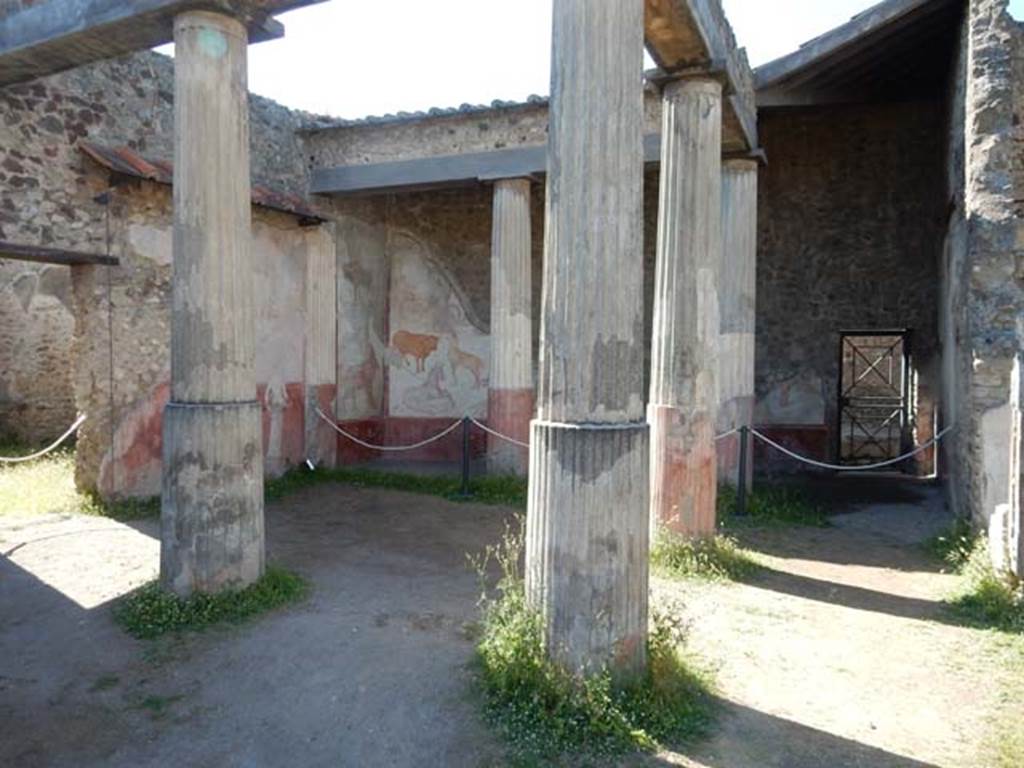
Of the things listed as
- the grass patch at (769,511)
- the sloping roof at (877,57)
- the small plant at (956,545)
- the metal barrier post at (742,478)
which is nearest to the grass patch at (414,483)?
the grass patch at (769,511)

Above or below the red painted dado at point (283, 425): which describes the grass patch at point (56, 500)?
below

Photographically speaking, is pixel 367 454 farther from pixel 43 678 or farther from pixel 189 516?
pixel 43 678

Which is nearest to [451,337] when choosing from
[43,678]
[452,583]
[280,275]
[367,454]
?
[367,454]

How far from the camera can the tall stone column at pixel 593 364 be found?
11.7ft

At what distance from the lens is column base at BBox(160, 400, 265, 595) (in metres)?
4.98

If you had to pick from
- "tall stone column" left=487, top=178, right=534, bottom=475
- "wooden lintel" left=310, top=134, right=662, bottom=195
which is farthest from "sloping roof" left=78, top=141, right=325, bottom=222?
"tall stone column" left=487, top=178, right=534, bottom=475

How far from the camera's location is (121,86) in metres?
7.91

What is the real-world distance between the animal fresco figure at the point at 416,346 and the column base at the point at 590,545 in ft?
28.2

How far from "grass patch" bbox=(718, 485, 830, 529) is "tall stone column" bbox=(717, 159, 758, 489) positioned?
271mm

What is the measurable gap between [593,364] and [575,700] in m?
1.59

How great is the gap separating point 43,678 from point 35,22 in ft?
15.9

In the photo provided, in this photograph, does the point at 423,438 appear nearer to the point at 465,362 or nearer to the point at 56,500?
the point at 465,362

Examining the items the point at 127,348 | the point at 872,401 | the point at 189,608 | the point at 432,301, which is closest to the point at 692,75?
the point at 189,608

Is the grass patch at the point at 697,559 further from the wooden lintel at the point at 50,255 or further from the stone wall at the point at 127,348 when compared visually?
the wooden lintel at the point at 50,255
